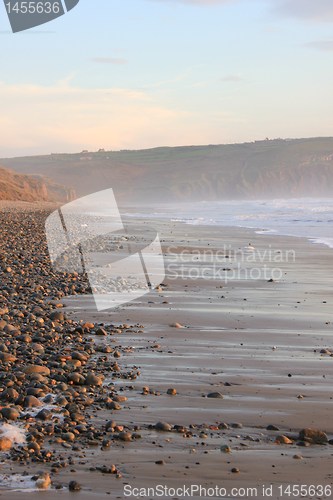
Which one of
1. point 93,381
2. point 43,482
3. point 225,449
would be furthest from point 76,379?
point 43,482

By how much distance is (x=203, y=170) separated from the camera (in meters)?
129

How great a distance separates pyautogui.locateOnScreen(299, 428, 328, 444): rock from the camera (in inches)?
178

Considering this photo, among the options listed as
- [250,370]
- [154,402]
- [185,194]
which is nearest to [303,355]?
[250,370]

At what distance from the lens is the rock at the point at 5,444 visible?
4.13m

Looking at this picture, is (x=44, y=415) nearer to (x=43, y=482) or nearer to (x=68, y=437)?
(x=68, y=437)

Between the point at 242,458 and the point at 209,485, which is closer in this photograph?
the point at 209,485

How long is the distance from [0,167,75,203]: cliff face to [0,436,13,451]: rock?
43.9m

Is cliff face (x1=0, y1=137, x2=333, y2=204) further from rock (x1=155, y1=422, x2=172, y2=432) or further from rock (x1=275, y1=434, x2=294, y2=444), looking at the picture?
rock (x1=275, y1=434, x2=294, y2=444)

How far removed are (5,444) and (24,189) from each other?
51031 millimetres

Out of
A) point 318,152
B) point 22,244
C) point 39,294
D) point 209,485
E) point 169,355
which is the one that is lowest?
point 318,152

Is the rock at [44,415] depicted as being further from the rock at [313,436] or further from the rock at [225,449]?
the rock at [313,436]

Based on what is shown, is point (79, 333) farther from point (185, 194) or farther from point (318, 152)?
point (318, 152)

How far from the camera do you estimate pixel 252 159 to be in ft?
441

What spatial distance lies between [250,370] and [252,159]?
12966 cm
